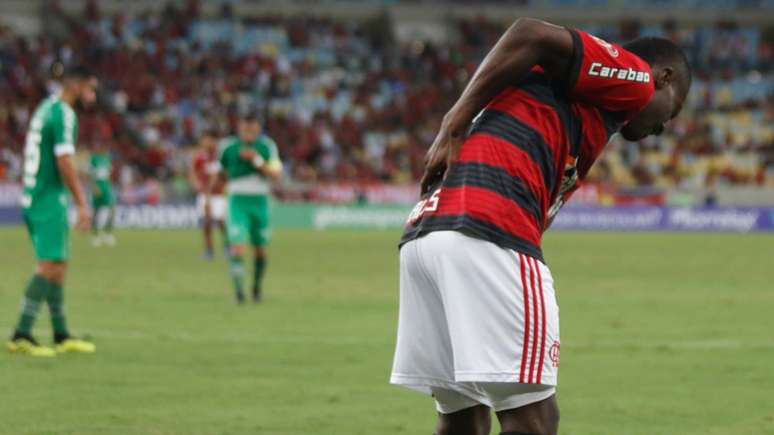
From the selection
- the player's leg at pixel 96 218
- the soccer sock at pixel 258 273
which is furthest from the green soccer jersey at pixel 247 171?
the player's leg at pixel 96 218

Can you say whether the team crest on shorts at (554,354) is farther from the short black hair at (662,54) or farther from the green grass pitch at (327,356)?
the green grass pitch at (327,356)

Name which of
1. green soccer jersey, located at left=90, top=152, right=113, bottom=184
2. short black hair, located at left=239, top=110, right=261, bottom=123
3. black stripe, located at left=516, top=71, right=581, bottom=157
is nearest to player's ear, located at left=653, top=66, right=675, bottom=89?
black stripe, located at left=516, top=71, right=581, bottom=157

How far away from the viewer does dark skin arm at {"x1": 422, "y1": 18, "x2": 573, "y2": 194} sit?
13.0 ft

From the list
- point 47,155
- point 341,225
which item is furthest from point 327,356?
point 341,225

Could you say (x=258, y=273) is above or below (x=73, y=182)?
below

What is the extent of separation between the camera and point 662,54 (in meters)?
4.38

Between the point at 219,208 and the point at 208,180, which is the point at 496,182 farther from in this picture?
the point at 219,208

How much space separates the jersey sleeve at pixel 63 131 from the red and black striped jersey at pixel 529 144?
6.40m

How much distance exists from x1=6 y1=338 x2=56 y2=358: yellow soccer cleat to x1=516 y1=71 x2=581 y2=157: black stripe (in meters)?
7.01

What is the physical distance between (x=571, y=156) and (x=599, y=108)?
0.19 m

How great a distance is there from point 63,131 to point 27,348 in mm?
1820

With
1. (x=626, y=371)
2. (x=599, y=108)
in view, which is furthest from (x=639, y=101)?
(x=626, y=371)

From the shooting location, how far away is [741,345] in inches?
437

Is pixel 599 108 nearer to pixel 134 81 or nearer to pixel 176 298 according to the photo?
pixel 176 298
